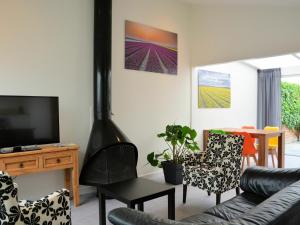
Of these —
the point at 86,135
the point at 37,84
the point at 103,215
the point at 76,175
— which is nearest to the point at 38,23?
the point at 37,84

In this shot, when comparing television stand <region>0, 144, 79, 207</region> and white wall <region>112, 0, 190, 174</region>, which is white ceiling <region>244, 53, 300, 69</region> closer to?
white wall <region>112, 0, 190, 174</region>

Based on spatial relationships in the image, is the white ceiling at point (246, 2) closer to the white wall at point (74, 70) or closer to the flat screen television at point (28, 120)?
the white wall at point (74, 70)

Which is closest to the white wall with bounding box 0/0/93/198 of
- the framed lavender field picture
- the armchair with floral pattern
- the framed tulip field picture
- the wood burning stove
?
the wood burning stove

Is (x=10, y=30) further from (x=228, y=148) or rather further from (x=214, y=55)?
(x=214, y=55)

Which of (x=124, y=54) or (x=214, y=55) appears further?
(x=214, y=55)

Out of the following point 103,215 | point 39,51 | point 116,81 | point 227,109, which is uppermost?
point 39,51

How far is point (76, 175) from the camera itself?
321cm

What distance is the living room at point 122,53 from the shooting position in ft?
10.5

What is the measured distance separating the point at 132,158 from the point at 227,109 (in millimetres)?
3531

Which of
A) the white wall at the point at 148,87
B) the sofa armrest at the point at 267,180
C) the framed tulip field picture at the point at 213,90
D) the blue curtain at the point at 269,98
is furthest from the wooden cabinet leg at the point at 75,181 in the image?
the blue curtain at the point at 269,98

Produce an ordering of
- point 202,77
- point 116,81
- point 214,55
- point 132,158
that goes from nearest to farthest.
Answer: point 132,158, point 116,81, point 214,55, point 202,77

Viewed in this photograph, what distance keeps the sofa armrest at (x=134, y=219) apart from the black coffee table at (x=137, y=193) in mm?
797

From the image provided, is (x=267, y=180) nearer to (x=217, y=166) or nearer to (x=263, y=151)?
(x=217, y=166)

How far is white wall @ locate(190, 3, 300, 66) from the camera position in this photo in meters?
4.18
